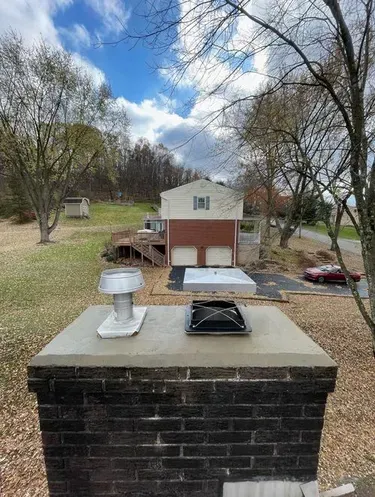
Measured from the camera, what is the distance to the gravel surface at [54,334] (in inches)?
97.7

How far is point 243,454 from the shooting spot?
4.36 feet

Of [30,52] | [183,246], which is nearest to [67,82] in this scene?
[30,52]

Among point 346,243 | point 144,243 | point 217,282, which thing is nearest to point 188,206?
point 144,243

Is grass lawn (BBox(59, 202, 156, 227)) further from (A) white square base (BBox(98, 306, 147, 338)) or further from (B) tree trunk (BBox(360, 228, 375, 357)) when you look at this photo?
(A) white square base (BBox(98, 306, 147, 338))

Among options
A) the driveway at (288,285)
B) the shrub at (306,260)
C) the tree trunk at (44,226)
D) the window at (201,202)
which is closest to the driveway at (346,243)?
the shrub at (306,260)

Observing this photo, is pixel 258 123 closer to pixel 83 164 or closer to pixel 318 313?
pixel 318 313

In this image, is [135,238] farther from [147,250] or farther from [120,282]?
[120,282]

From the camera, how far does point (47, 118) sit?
16.9 meters

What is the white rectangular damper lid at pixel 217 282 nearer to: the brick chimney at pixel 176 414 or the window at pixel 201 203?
the brick chimney at pixel 176 414

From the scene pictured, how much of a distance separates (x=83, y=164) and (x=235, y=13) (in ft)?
62.5

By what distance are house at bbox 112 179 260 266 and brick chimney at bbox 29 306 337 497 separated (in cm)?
1631

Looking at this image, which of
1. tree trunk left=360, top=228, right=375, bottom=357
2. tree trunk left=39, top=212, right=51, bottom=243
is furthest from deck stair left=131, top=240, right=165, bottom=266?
tree trunk left=360, top=228, right=375, bottom=357

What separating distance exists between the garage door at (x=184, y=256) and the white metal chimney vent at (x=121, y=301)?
677 inches

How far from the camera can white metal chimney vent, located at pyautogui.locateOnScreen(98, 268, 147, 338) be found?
1.49 meters
